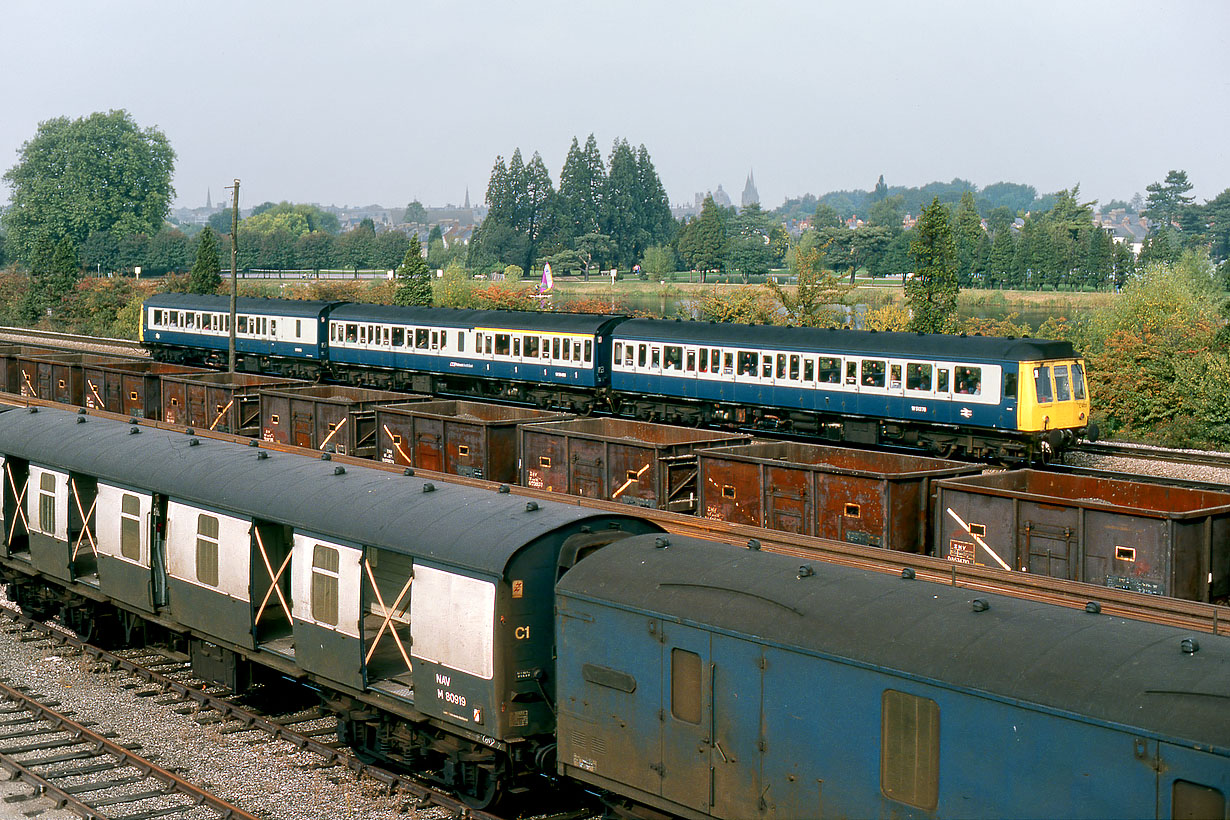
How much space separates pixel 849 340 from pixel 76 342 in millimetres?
59508

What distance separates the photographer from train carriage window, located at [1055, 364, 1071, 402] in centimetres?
3347

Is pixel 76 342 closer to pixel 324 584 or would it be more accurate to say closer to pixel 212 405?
pixel 212 405

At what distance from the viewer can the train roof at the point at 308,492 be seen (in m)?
12.6

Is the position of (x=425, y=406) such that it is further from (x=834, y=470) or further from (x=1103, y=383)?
(x=1103, y=383)

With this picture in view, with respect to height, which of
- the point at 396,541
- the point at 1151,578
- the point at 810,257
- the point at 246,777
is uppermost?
the point at 810,257

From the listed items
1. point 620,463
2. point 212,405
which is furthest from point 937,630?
point 212,405

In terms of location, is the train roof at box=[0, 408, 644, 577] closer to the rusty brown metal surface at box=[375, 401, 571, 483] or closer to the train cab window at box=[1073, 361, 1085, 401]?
the rusty brown metal surface at box=[375, 401, 571, 483]

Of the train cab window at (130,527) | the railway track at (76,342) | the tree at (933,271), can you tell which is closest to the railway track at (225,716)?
the train cab window at (130,527)

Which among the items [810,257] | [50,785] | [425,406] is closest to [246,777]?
[50,785]

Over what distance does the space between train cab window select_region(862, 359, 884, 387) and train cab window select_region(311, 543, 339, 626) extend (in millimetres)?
24959

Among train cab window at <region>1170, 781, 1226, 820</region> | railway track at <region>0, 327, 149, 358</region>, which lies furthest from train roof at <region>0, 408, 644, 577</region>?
railway track at <region>0, 327, 149, 358</region>

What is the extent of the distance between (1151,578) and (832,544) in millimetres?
4784

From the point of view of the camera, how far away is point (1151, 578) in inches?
688

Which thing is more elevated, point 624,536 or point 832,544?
point 624,536
